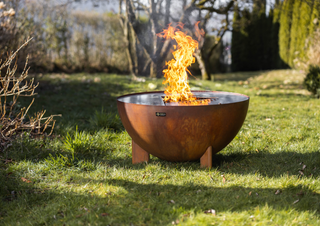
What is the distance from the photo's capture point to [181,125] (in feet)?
8.49

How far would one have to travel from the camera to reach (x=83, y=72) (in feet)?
36.6

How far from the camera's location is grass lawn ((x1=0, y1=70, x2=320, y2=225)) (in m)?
2.13

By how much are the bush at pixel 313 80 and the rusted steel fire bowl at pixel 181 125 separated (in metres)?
5.00

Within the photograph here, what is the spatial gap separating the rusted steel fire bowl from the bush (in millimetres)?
→ 5001

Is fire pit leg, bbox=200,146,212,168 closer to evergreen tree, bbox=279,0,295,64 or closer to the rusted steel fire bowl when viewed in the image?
the rusted steel fire bowl

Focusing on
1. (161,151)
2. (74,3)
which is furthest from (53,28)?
(161,151)

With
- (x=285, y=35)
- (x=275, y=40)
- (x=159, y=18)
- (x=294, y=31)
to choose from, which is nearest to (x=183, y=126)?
(x=159, y=18)

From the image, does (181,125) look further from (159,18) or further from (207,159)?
(159,18)

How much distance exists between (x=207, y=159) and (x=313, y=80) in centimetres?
534

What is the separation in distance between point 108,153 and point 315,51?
257 inches

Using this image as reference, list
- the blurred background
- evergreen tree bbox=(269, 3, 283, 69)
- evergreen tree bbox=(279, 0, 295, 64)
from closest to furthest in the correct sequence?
the blurred background → evergreen tree bbox=(279, 0, 295, 64) → evergreen tree bbox=(269, 3, 283, 69)

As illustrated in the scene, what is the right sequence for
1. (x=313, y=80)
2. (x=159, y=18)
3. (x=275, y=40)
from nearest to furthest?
(x=313, y=80) → (x=159, y=18) → (x=275, y=40)

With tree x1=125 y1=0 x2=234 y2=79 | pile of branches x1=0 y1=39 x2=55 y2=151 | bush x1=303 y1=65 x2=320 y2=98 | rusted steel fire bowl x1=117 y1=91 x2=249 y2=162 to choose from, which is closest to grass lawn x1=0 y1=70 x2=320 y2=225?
pile of branches x1=0 y1=39 x2=55 y2=151

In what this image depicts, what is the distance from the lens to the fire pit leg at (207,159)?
2824mm
